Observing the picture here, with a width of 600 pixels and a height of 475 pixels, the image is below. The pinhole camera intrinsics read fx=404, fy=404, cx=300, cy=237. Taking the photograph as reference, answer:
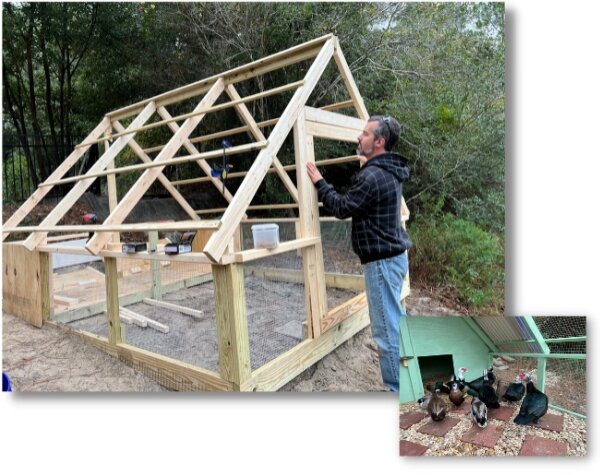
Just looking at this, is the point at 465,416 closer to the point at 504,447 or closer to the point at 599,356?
the point at 504,447

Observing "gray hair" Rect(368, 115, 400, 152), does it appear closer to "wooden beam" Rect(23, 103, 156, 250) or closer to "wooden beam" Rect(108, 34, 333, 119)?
"wooden beam" Rect(108, 34, 333, 119)

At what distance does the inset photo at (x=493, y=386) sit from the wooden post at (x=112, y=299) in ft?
5.08

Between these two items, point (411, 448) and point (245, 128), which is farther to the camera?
point (245, 128)

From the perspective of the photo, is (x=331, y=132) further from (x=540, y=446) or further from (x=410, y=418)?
(x=540, y=446)

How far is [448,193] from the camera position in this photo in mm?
2559

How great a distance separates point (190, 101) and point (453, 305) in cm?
240

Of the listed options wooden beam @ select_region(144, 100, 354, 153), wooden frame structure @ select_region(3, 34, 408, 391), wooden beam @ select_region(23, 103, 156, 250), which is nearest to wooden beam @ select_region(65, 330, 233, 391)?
wooden frame structure @ select_region(3, 34, 408, 391)

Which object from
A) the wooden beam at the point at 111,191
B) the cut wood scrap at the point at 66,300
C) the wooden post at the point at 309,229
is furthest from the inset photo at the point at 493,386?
the cut wood scrap at the point at 66,300

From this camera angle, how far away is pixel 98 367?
86.8 inches

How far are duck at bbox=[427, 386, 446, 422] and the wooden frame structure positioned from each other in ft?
2.05

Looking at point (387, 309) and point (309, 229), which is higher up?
point (309, 229)

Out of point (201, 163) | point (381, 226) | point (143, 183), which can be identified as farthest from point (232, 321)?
point (201, 163)

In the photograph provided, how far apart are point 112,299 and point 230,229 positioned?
1054 millimetres

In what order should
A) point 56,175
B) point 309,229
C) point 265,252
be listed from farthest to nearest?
point 56,175 → point 309,229 → point 265,252
